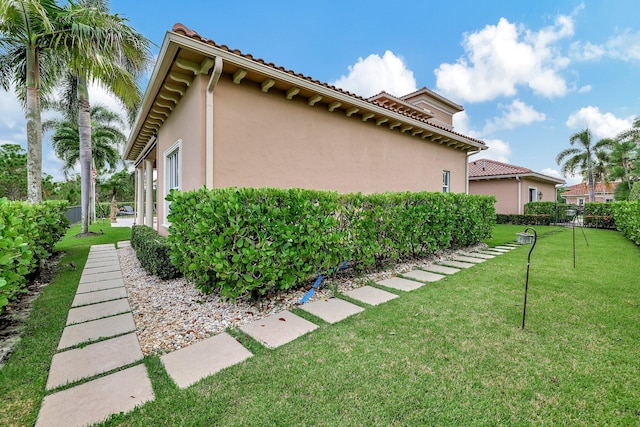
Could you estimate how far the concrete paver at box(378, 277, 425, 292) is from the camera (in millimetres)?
4377

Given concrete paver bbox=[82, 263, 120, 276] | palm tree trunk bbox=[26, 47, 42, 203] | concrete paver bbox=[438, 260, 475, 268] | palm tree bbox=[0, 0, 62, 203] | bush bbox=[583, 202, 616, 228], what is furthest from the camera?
bush bbox=[583, 202, 616, 228]

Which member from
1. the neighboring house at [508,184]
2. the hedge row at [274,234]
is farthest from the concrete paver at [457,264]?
the neighboring house at [508,184]

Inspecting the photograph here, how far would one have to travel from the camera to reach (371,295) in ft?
13.3

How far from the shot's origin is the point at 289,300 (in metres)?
3.81

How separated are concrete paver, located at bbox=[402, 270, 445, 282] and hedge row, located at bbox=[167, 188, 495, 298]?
16.8 inches

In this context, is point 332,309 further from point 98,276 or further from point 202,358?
point 98,276

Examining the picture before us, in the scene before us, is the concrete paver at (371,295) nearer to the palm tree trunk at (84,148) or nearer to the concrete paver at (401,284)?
the concrete paver at (401,284)

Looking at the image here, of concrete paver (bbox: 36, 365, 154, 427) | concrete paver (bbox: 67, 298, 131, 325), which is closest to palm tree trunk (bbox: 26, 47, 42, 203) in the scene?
concrete paver (bbox: 67, 298, 131, 325)

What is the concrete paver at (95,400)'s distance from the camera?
1784mm

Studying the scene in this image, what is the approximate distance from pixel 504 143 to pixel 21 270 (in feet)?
80.1

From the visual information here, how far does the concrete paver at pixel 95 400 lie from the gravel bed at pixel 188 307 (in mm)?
464

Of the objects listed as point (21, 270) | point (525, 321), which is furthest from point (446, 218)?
point (21, 270)

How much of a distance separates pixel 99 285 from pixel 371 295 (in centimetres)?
454

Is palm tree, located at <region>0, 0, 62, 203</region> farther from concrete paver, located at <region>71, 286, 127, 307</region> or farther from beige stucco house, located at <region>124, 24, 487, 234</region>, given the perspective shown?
concrete paver, located at <region>71, 286, 127, 307</region>
